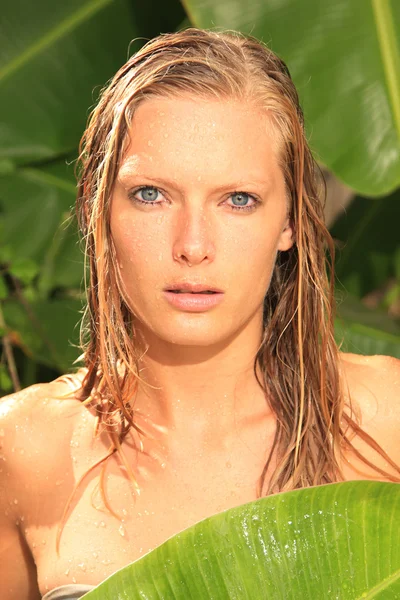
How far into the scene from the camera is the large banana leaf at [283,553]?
1068mm

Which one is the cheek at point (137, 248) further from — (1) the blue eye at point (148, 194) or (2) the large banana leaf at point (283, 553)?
(2) the large banana leaf at point (283, 553)

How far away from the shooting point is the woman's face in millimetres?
1362

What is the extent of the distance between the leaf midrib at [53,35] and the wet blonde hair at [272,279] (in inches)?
47.5

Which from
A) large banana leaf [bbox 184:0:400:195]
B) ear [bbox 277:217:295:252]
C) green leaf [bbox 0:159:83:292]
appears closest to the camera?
ear [bbox 277:217:295:252]

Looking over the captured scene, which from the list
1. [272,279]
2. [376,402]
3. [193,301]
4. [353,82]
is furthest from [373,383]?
[353,82]

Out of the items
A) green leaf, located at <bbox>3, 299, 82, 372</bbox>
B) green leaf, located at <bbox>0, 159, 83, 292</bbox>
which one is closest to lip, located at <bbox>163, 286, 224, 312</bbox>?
green leaf, located at <bbox>3, 299, 82, 372</bbox>

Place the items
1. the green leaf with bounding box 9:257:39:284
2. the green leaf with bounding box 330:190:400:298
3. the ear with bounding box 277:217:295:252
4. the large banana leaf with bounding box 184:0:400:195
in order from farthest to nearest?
1. the green leaf with bounding box 330:190:400:298
2. the green leaf with bounding box 9:257:39:284
3. the large banana leaf with bounding box 184:0:400:195
4. the ear with bounding box 277:217:295:252

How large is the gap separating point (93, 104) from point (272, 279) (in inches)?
46.4

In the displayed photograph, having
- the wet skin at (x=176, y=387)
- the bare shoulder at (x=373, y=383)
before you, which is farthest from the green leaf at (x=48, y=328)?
the bare shoulder at (x=373, y=383)

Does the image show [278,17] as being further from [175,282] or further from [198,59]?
[175,282]

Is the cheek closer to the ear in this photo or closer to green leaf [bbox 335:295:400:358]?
the ear

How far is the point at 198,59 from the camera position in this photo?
142cm

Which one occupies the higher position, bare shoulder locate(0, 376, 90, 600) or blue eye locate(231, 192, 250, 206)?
blue eye locate(231, 192, 250, 206)

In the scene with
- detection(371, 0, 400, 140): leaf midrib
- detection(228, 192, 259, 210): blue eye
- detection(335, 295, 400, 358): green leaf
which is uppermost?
detection(371, 0, 400, 140): leaf midrib
